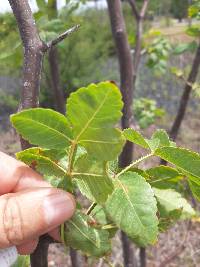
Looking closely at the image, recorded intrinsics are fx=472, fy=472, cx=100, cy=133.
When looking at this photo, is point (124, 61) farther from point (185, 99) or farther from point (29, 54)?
point (29, 54)

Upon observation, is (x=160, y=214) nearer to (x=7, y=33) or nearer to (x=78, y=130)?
(x=78, y=130)

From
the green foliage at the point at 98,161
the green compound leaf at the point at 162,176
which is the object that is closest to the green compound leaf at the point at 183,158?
the green foliage at the point at 98,161

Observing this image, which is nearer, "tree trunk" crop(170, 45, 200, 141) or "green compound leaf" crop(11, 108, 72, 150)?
"green compound leaf" crop(11, 108, 72, 150)

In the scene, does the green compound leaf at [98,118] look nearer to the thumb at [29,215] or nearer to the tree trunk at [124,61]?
the thumb at [29,215]

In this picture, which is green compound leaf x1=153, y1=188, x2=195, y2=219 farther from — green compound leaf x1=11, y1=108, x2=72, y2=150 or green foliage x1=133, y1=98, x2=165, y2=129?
green foliage x1=133, y1=98, x2=165, y2=129

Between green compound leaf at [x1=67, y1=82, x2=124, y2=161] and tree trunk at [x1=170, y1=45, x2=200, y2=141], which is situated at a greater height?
green compound leaf at [x1=67, y1=82, x2=124, y2=161]

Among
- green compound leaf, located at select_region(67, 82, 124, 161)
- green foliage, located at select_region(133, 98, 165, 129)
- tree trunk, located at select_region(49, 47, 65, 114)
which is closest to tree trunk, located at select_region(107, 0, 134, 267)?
tree trunk, located at select_region(49, 47, 65, 114)
